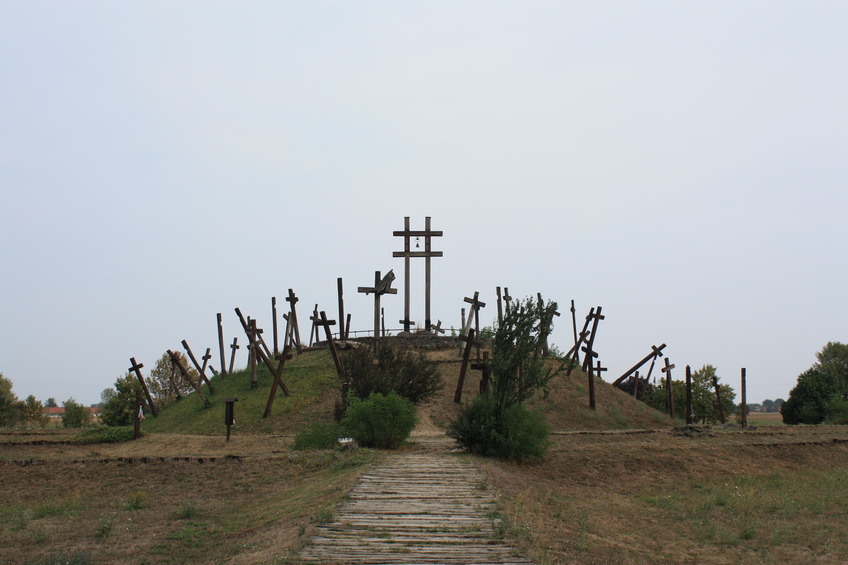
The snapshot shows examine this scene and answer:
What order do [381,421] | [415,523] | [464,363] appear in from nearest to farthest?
[415,523]
[381,421]
[464,363]

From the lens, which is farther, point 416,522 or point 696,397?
point 696,397

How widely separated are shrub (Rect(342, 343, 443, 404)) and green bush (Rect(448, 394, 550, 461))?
507 cm

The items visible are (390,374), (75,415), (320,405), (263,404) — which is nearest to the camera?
(390,374)

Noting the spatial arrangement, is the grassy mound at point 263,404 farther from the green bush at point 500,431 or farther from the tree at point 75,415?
the tree at point 75,415

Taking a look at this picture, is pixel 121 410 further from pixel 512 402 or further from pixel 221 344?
pixel 512 402

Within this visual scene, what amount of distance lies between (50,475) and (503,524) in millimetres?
13386

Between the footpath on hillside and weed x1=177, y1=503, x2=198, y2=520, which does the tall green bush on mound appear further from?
weed x1=177, y1=503, x2=198, y2=520

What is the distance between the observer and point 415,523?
11.8 metres

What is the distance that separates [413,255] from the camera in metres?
38.2

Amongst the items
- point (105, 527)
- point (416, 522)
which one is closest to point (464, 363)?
point (105, 527)

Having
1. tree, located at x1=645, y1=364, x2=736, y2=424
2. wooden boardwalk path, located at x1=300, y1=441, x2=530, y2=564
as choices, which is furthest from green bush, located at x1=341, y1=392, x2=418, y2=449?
tree, located at x1=645, y1=364, x2=736, y2=424

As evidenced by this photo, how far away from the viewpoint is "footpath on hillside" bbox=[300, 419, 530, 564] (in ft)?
33.0

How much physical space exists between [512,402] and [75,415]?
4078cm

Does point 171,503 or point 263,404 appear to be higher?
point 263,404
